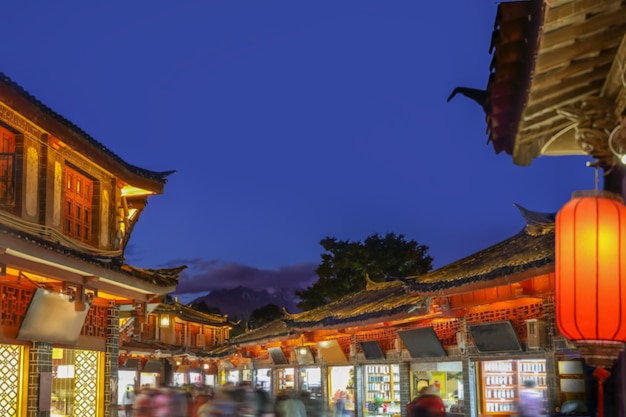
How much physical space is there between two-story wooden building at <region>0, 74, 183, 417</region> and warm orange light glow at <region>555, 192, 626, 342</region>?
8.67m

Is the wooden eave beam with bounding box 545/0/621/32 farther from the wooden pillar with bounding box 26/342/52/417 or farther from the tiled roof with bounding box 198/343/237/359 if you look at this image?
the tiled roof with bounding box 198/343/237/359

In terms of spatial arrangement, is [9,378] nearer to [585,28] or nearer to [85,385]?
[85,385]

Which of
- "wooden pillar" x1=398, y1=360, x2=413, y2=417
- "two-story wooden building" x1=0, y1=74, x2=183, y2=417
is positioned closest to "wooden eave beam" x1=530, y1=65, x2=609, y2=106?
"two-story wooden building" x1=0, y1=74, x2=183, y2=417

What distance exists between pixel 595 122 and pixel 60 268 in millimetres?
10858

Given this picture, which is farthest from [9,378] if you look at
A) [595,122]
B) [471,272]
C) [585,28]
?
→ [585,28]

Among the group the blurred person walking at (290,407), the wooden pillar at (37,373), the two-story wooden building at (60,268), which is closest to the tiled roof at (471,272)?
the blurred person walking at (290,407)

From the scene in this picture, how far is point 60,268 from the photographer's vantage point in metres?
13.9

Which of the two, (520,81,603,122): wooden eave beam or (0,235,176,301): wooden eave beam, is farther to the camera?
(0,235,176,301): wooden eave beam

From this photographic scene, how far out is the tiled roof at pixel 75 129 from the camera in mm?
12827

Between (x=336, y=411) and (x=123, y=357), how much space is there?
853 inches

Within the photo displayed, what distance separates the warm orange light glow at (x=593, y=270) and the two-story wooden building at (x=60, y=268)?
8.67 m

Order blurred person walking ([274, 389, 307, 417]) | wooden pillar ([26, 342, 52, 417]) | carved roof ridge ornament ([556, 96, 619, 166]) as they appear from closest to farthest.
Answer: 1. carved roof ridge ornament ([556, 96, 619, 166])
2. wooden pillar ([26, 342, 52, 417])
3. blurred person walking ([274, 389, 307, 417])

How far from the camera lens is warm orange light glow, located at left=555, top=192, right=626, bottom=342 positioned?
16.0 ft

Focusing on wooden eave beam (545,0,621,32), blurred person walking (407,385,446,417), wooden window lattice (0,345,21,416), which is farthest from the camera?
wooden window lattice (0,345,21,416)
